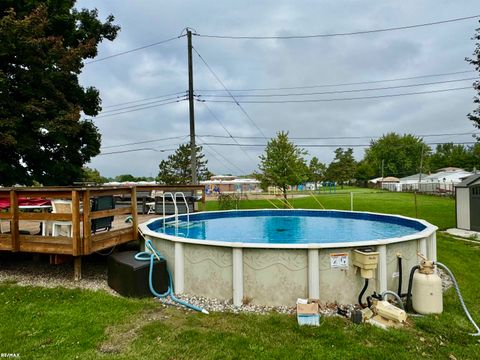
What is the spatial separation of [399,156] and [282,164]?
5707cm

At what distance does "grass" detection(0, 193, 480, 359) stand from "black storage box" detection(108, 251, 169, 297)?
0.21 meters

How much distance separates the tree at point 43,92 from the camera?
9.72m

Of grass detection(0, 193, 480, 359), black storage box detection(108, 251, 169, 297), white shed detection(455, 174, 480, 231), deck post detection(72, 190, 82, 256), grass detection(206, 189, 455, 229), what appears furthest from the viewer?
grass detection(206, 189, 455, 229)

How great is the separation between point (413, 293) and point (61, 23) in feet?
48.6

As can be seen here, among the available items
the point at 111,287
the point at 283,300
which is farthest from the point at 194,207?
the point at 283,300

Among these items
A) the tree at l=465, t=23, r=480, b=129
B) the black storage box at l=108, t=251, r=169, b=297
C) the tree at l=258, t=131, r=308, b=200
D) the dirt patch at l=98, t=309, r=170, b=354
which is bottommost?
the dirt patch at l=98, t=309, r=170, b=354

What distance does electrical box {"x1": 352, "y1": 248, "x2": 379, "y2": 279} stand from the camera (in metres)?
3.86

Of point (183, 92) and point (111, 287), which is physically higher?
point (183, 92)

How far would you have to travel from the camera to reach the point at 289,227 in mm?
9000

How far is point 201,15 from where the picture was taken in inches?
632

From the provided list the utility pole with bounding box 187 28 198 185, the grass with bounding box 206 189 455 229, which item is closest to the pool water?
the grass with bounding box 206 189 455 229

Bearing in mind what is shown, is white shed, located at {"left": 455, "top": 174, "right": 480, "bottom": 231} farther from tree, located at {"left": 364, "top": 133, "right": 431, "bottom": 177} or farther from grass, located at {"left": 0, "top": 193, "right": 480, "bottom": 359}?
tree, located at {"left": 364, "top": 133, "right": 431, "bottom": 177}

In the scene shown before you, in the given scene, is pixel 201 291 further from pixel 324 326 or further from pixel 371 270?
pixel 371 270

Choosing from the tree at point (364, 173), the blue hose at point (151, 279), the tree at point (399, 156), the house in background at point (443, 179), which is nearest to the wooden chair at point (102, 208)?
the blue hose at point (151, 279)
